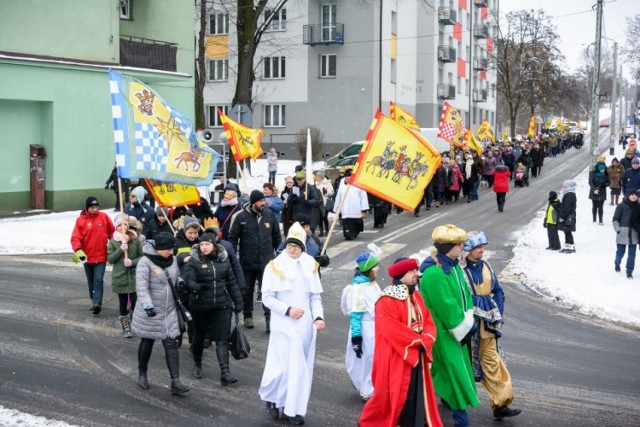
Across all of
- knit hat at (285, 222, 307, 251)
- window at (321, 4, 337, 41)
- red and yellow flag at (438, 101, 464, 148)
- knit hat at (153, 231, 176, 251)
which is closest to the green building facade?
red and yellow flag at (438, 101, 464, 148)

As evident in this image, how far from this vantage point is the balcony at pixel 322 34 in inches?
1984

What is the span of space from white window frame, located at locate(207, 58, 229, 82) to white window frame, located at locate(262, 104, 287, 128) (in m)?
3.88

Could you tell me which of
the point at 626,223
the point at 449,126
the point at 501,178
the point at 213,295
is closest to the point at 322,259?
the point at 213,295

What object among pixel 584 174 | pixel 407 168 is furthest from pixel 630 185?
pixel 584 174

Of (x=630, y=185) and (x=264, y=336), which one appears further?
(x=630, y=185)

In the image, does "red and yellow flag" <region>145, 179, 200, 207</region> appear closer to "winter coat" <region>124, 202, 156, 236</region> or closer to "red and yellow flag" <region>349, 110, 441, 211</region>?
"winter coat" <region>124, 202, 156, 236</region>

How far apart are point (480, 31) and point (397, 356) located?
76.4 metres

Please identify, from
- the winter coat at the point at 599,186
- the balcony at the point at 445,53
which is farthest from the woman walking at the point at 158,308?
the balcony at the point at 445,53

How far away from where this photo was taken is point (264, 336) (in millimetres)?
10438

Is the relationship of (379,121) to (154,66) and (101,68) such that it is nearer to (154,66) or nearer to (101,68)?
(101,68)

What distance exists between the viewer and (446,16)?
65.2 metres

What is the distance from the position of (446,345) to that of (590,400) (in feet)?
6.72

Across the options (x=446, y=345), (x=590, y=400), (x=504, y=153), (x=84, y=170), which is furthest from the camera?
(x=504, y=153)

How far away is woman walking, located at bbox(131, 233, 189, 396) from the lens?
7.82 m
